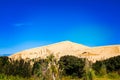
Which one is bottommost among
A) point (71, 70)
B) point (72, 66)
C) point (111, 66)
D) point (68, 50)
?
point (71, 70)

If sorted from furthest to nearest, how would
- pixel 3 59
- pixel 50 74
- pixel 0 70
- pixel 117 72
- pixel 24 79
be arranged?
pixel 3 59 < pixel 117 72 < pixel 0 70 < pixel 24 79 < pixel 50 74

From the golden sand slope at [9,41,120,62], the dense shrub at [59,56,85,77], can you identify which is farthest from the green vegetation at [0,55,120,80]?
the golden sand slope at [9,41,120,62]

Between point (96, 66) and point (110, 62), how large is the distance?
5.42 feet

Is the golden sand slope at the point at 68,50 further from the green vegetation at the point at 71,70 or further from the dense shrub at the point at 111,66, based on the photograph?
the green vegetation at the point at 71,70

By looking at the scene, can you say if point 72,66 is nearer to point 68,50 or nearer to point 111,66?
point 111,66

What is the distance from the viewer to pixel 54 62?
14539 millimetres

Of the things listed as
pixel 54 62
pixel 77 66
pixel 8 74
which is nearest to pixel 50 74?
pixel 54 62

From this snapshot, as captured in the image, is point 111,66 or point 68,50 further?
point 68,50

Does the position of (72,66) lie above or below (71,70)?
above

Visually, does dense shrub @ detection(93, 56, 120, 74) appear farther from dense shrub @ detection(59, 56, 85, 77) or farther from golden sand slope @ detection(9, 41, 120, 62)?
golden sand slope @ detection(9, 41, 120, 62)

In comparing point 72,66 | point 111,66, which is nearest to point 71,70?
point 72,66

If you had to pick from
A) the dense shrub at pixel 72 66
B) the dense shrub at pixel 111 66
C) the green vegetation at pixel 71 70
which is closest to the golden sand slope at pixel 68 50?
the dense shrub at pixel 111 66

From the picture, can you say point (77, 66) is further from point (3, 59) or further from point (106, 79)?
point (3, 59)

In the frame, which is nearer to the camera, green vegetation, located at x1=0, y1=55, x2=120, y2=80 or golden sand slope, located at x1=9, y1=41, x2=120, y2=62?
green vegetation, located at x1=0, y1=55, x2=120, y2=80
